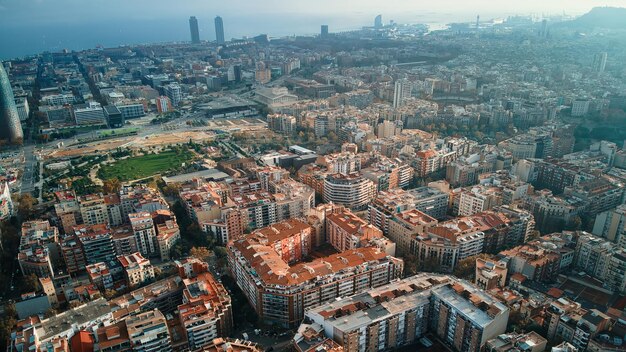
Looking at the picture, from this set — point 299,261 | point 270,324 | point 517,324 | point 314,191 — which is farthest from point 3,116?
point 517,324

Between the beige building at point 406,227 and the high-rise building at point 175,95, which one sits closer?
the beige building at point 406,227

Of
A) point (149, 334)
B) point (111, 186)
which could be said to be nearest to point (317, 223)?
point (149, 334)

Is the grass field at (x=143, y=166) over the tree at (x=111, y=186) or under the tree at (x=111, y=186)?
under

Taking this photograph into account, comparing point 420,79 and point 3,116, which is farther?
point 420,79

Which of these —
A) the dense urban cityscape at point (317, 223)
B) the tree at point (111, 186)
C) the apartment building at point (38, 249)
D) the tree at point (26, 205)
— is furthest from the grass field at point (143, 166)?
the apartment building at point (38, 249)

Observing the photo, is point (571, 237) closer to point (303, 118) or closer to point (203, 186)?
point (203, 186)

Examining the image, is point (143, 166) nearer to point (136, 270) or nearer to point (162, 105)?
point (136, 270)

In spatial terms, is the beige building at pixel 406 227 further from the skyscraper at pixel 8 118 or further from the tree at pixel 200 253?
the skyscraper at pixel 8 118
